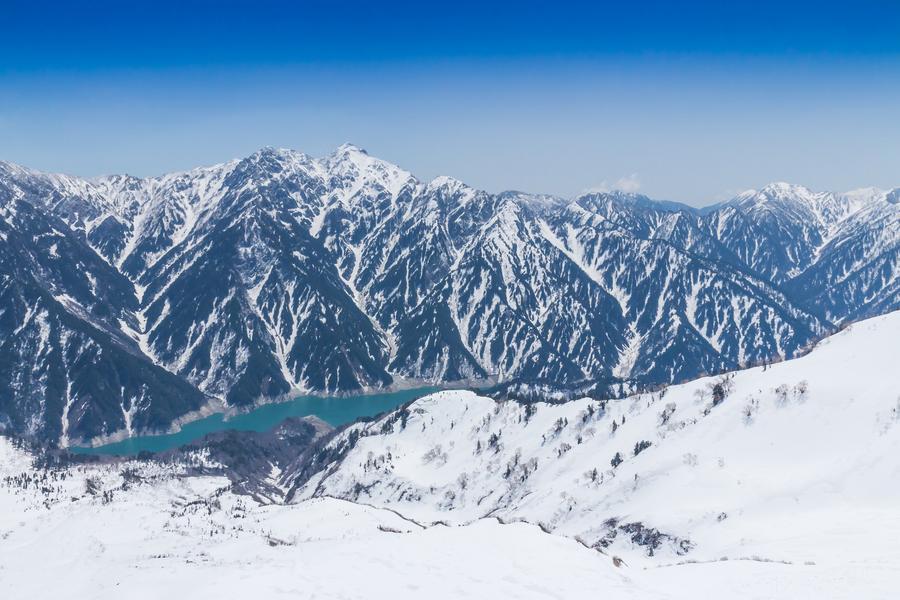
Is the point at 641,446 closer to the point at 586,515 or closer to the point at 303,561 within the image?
the point at 586,515

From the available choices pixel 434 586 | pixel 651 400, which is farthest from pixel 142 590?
pixel 651 400

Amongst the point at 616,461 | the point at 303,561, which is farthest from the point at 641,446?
the point at 303,561

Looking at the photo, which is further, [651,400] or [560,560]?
[651,400]

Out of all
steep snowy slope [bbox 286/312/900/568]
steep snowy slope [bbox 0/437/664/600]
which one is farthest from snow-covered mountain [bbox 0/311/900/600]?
steep snowy slope [bbox 286/312/900/568]

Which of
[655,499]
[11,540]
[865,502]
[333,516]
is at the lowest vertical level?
[11,540]

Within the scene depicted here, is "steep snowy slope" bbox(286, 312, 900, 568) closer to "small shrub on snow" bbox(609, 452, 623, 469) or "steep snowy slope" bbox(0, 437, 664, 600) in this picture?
"small shrub on snow" bbox(609, 452, 623, 469)

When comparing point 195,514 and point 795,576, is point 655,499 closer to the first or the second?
point 795,576

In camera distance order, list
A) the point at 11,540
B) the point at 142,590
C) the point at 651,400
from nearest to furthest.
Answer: the point at 142,590 → the point at 11,540 → the point at 651,400
